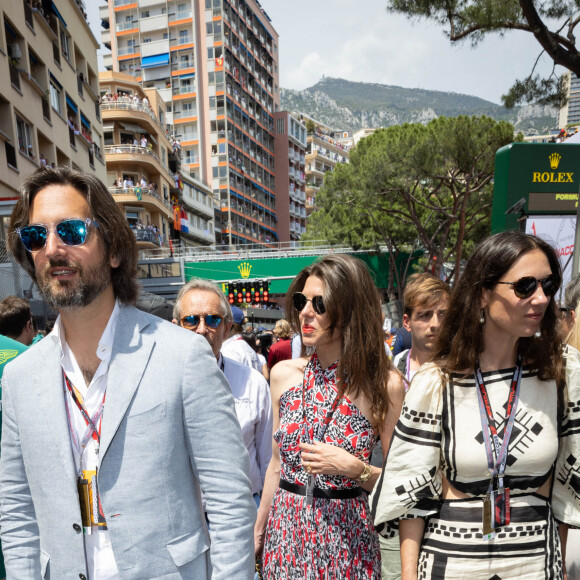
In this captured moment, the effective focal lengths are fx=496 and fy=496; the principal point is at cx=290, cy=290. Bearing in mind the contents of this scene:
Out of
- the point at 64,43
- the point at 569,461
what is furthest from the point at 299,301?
the point at 64,43

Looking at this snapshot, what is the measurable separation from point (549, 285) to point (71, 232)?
1.63 meters

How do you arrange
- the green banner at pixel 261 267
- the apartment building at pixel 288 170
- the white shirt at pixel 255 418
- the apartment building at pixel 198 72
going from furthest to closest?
1. the apartment building at pixel 288 170
2. the apartment building at pixel 198 72
3. the green banner at pixel 261 267
4. the white shirt at pixel 255 418

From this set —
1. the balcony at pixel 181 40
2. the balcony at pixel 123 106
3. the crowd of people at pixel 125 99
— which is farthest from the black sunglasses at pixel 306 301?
the balcony at pixel 181 40

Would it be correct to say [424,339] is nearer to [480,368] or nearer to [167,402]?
[480,368]

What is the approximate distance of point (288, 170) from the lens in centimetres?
6825

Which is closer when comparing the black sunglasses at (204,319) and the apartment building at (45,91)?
the black sunglasses at (204,319)

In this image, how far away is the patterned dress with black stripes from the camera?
165 cm

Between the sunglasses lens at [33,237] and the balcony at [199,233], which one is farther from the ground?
the balcony at [199,233]

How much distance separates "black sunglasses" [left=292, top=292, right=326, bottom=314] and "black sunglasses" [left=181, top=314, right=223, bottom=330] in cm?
75

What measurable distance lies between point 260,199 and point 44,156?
46.5m

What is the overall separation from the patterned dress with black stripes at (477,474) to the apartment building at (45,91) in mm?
10247

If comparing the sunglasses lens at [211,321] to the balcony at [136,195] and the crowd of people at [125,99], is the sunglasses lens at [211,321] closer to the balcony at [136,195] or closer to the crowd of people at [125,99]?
the balcony at [136,195]

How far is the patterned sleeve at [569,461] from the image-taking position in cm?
172

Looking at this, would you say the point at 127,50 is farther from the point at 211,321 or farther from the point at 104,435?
the point at 104,435
